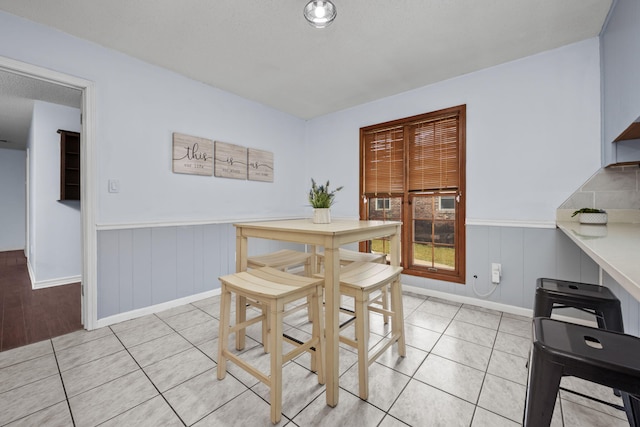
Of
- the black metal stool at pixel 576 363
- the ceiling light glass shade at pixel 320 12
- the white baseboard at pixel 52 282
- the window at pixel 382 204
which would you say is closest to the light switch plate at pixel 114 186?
the ceiling light glass shade at pixel 320 12

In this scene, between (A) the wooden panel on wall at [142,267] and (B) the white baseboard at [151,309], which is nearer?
(B) the white baseboard at [151,309]

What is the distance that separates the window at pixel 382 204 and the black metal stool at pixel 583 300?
6.63ft

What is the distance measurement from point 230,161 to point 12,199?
6.48m

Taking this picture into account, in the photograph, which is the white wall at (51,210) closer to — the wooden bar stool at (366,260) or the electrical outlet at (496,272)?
the wooden bar stool at (366,260)

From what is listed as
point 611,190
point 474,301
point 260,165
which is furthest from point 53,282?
point 611,190

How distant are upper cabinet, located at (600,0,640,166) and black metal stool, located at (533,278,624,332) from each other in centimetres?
97

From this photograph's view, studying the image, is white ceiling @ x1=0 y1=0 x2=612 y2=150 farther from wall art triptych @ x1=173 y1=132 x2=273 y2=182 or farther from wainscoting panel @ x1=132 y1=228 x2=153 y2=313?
wainscoting panel @ x1=132 y1=228 x2=153 y2=313

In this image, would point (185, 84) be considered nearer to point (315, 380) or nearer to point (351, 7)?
point (351, 7)

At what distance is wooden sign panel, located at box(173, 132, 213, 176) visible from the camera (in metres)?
2.76

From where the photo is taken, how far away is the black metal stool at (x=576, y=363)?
0.73m

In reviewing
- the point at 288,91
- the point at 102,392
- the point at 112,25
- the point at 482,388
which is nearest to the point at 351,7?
the point at 288,91

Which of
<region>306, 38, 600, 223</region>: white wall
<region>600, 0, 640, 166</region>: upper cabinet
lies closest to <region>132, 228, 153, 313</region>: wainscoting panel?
<region>306, 38, 600, 223</region>: white wall

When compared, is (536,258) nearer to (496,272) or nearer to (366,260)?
(496,272)

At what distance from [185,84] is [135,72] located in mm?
457
